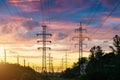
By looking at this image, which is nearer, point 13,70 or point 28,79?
point 28,79

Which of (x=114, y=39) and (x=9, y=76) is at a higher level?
(x=114, y=39)

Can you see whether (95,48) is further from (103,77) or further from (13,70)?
(103,77)

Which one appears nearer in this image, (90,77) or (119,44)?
(90,77)

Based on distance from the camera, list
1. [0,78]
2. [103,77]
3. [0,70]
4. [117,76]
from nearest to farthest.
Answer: [117,76] → [103,77] → [0,78] → [0,70]

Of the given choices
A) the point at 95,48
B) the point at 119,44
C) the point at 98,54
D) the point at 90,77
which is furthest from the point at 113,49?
the point at 90,77

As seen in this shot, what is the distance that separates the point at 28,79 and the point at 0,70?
121 ft

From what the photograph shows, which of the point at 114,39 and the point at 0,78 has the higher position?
the point at 114,39

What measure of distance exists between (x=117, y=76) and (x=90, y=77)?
8070 mm

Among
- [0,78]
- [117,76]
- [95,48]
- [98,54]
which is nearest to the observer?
[117,76]

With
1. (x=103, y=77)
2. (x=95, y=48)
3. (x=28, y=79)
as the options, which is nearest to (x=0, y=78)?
(x=28, y=79)

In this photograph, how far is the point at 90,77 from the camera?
233 feet

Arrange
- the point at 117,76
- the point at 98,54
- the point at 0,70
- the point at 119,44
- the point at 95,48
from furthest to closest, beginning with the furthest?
the point at 95,48 → the point at 98,54 → the point at 119,44 → the point at 0,70 → the point at 117,76

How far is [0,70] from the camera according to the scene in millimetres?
106938

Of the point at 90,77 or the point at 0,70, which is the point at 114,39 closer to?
the point at 0,70
